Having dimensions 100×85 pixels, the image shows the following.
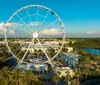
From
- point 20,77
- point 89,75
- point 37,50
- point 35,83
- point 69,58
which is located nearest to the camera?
point 20,77

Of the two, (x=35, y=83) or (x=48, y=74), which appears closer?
(x=35, y=83)

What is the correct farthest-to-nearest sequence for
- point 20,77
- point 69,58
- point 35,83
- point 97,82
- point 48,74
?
1. point 69,58
2. point 48,74
3. point 97,82
4. point 35,83
5. point 20,77

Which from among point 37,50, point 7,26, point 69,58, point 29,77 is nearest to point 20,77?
point 29,77

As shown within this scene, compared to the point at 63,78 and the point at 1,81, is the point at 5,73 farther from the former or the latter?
the point at 63,78

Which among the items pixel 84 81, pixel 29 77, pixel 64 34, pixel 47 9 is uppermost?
pixel 47 9

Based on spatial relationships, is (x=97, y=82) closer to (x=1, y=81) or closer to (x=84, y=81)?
(x=84, y=81)

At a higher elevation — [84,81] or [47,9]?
[47,9]

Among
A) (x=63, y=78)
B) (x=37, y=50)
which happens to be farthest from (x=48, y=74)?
(x=37, y=50)

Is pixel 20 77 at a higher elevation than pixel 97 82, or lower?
Result: higher

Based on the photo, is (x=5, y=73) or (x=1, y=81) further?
(x=5, y=73)
